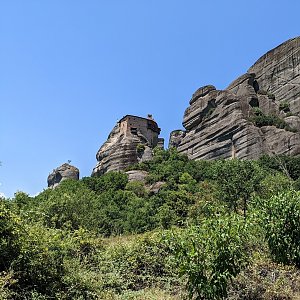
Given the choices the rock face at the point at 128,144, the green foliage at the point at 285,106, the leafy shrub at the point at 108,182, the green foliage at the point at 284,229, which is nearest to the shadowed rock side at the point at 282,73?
the green foliage at the point at 285,106

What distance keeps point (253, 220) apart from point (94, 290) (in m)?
4.58

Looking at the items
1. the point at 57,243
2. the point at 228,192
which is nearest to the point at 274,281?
the point at 57,243

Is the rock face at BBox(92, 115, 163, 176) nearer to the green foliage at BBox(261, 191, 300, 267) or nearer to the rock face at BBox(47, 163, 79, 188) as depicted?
the rock face at BBox(47, 163, 79, 188)

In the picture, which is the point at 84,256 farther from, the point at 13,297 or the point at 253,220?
the point at 253,220

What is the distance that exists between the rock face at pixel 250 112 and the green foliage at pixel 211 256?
41.8 meters

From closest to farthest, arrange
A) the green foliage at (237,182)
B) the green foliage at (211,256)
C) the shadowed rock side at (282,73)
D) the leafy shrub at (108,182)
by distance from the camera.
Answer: the green foliage at (211,256), the green foliage at (237,182), the leafy shrub at (108,182), the shadowed rock side at (282,73)

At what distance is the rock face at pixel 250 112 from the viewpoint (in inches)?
2056

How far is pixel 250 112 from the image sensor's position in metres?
58.1

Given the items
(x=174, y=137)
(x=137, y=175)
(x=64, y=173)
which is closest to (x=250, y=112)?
(x=137, y=175)

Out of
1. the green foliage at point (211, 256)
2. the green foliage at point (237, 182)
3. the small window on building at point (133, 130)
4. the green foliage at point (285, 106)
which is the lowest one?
the green foliage at point (211, 256)

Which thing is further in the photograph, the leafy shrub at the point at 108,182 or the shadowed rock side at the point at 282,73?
the shadowed rock side at the point at 282,73

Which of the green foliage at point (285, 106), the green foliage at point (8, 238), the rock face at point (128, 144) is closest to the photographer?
the green foliage at point (8, 238)

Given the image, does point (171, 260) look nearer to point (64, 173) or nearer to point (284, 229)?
point (284, 229)

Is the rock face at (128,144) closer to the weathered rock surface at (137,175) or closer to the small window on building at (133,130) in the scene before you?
the small window on building at (133,130)
